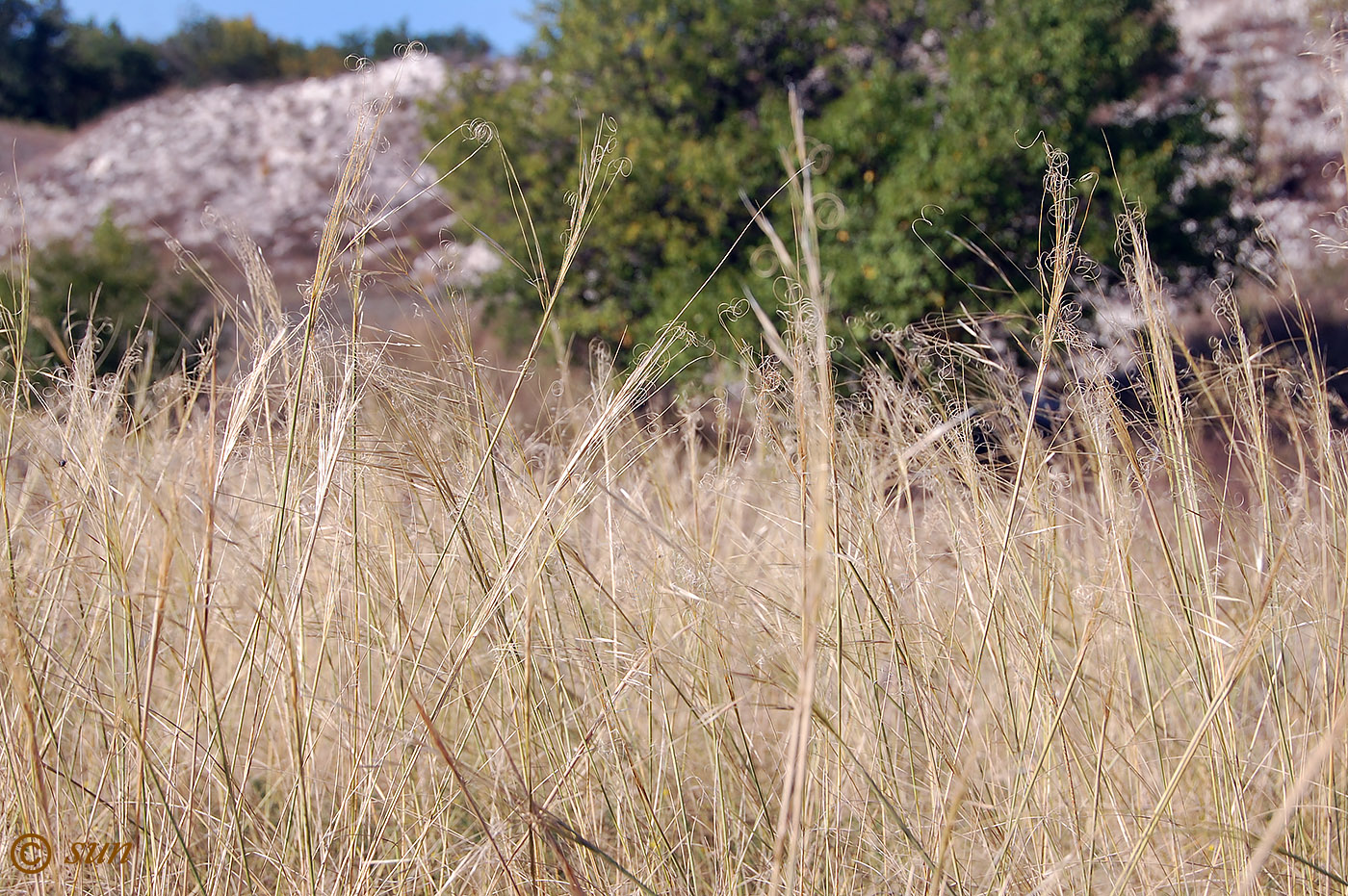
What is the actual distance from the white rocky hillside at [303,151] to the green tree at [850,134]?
4159 mm

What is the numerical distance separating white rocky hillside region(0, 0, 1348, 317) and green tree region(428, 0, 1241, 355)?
13.6ft

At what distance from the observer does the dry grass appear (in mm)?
1057

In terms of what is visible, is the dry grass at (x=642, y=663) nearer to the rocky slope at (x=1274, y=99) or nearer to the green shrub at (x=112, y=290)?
the green shrub at (x=112, y=290)

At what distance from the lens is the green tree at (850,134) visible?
209 inches

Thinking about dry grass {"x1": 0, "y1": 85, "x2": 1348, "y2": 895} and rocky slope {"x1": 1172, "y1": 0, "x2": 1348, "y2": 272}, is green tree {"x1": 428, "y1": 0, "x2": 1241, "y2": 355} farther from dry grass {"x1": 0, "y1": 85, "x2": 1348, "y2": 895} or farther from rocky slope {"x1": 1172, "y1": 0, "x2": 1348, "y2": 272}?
rocky slope {"x1": 1172, "y1": 0, "x2": 1348, "y2": 272}

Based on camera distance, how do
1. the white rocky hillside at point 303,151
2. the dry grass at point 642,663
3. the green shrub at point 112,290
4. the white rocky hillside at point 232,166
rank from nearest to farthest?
1. the dry grass at point 642,663
2. the green shrub at point 112,290
3. the white rocky hillside at point 303,151
4. the white rocky hillside at point 232,166

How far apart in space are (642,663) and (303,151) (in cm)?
1876

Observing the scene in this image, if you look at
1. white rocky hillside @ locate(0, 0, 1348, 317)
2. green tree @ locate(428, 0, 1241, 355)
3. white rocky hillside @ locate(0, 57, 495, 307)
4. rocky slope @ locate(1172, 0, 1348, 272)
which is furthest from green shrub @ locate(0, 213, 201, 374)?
rocky slope @ locate(1172, 0, 1348, 272)

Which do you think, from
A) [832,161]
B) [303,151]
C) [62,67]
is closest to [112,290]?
[832,161]

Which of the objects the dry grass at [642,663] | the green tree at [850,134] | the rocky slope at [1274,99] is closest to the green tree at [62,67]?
the green tree at [850,134]


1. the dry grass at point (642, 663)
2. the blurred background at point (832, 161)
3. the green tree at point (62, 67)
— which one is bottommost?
the dry grass at point (642, 663)

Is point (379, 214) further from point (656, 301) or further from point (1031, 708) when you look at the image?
point (656, 301)

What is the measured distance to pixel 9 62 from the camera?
23234mm

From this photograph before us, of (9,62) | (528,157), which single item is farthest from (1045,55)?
(9,62)
